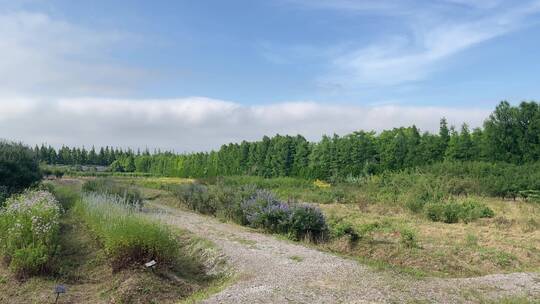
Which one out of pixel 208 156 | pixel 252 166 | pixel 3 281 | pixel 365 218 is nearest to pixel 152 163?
pixel 208 156

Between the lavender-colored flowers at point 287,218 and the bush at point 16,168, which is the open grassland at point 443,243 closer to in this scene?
the lavender-colored flowers at point 287,218

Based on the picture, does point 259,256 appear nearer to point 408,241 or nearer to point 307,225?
point 307,225

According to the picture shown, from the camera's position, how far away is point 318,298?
6.36 meters

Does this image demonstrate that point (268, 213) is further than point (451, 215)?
No

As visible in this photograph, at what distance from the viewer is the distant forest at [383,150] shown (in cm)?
3041

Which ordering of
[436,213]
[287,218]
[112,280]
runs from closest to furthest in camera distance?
1. [112,280]
2. [287,218]
3. [436,213]

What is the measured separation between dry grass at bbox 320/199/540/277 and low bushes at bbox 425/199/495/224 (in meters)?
0.71

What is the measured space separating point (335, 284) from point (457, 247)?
4312 millimetres

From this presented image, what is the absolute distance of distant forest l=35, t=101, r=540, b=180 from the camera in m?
30.4

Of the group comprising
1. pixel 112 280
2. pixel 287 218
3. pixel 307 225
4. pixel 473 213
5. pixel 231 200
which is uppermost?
pixel 231 200

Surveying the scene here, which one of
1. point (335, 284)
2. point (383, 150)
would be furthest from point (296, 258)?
point (383, 150)

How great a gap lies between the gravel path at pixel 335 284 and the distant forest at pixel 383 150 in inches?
974

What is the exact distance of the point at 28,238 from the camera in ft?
28.4

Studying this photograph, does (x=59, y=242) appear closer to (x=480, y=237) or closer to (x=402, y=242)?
(x=402, y=242)
